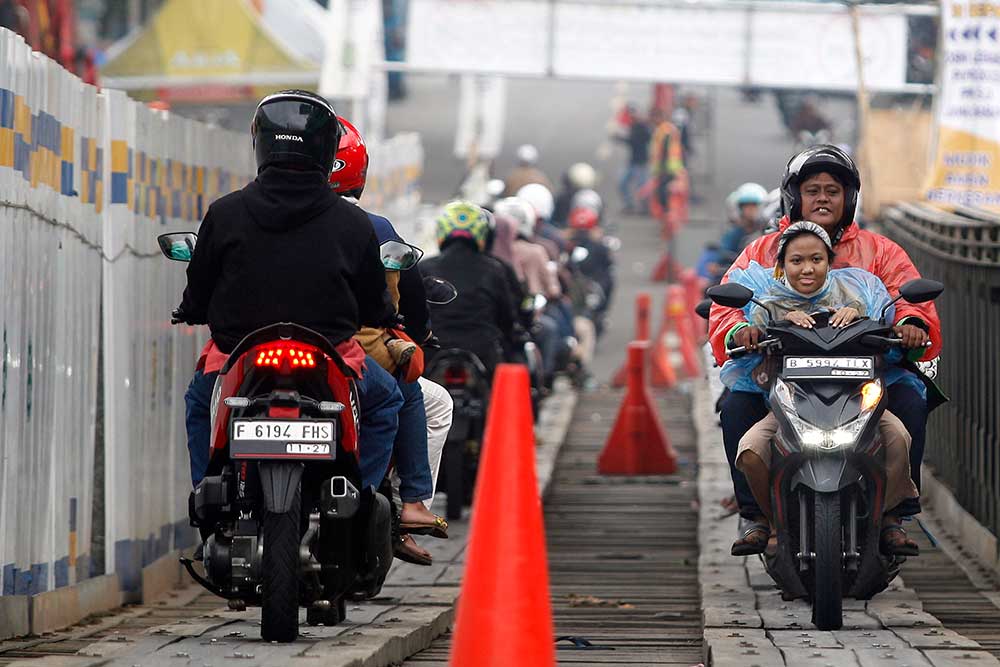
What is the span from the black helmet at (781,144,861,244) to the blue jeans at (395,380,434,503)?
2021 mm

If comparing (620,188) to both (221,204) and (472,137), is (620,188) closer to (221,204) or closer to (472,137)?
(472,137)

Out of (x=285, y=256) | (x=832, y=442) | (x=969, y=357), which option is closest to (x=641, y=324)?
(x=969, y=357)

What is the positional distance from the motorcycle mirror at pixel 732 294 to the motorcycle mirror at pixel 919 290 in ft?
1.90

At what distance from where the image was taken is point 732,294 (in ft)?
28.1

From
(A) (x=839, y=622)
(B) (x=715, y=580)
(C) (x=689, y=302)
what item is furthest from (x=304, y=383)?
(C) (x=689, y=302)

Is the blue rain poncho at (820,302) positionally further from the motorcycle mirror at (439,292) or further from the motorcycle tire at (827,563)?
the motorcycle mirror at (439,292)

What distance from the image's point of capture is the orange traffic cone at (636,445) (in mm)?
15852

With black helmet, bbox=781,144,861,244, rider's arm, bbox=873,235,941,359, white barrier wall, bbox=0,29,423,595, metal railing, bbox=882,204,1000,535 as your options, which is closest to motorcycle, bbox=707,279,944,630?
rider's arm, bbox=873,235,941,359

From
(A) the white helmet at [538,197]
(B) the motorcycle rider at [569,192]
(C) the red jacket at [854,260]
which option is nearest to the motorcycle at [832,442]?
(C) the red jacket at [854,260]

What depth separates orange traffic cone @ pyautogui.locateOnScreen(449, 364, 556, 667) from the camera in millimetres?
5707

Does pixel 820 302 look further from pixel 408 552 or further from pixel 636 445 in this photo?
pixel 636 445

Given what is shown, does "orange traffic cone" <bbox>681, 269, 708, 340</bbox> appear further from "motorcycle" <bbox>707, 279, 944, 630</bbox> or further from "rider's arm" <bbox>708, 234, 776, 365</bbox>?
"motorcycle" <bbox>707, 279, 944, 630</bbox>

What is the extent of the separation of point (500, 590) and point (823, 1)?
2810 cm

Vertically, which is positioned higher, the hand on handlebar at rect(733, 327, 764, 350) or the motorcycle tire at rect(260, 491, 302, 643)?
the hand on handlebar at rect(733, 327, 764, 350)
